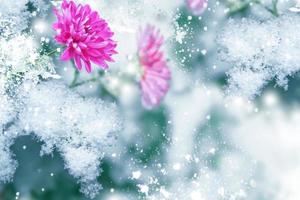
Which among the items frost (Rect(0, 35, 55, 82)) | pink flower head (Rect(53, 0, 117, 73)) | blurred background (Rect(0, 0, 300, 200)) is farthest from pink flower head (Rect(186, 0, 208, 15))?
frost (Rect(0, 35, 55, 82))

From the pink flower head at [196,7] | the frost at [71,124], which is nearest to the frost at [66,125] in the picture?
the frost at [71,124]

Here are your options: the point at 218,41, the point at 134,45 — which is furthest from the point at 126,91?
the point at 218,41

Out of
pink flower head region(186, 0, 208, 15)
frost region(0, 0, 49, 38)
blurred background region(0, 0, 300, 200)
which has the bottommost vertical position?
blurred background region(0, 0, 300, 200)

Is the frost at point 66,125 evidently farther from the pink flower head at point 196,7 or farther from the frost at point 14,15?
the pink flower head at point 196,7

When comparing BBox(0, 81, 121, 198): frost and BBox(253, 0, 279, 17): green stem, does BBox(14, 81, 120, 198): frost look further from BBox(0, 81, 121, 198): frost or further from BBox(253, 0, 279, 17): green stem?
BBox(253, 0, 279, 17): green stem

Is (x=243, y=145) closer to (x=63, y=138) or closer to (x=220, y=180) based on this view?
(x=220, y=180)
